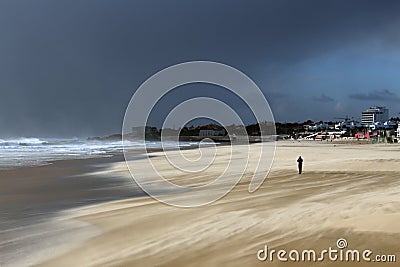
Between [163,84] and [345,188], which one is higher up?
[163,84]

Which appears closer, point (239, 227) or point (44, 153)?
point (239, 227)

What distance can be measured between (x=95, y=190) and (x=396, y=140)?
7681 cm

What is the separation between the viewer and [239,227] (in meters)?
8.08

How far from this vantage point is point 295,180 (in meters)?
16.1

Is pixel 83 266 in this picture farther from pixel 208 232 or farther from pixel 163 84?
pixel 163 84

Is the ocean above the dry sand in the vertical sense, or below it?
above

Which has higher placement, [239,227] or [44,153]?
[44,153]

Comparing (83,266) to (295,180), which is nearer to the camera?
(83,266)

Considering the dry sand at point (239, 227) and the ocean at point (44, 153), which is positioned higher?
the ocean at point (44, 153)

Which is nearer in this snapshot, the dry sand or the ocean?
the dry sand

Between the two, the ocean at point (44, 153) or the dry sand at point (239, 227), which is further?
the ocean at point (44, 153)

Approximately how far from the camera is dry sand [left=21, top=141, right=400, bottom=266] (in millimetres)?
6422

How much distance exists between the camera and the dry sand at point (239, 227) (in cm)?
642

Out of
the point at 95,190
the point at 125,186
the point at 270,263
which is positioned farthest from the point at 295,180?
the point at 270,263
